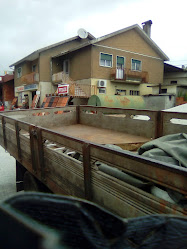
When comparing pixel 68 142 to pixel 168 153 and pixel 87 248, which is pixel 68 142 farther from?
pixel 87 248

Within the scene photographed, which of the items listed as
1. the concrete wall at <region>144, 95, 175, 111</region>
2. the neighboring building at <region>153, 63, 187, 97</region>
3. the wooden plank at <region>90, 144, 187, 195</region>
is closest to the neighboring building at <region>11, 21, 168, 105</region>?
the neighboring building at <region>153, 63, 187, 97</region>

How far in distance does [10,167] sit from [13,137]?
2422 millimetres

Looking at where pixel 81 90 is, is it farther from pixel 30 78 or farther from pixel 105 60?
pixel 30 78

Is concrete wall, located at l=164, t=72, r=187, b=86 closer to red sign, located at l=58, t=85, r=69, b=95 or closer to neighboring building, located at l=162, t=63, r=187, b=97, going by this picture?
neighboring building, located at l=162, t=63, r=187, b=97

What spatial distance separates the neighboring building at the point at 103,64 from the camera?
719 inches

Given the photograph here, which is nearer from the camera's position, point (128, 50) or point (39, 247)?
point (39, 247)

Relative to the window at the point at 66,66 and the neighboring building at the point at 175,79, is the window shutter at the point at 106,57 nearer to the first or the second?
the window at the point at 66,66

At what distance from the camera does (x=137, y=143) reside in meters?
3.32

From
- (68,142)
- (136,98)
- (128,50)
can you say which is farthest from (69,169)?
(128,50)

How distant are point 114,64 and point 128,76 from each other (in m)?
1.88

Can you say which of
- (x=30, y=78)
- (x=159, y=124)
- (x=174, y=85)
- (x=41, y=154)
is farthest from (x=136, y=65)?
(x=41, y=154)

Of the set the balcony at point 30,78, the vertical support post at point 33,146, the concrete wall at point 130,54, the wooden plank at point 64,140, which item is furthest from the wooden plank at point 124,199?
the balcony at point 30,78

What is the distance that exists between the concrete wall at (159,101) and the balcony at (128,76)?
2857mm

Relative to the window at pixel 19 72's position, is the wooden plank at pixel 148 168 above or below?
below
